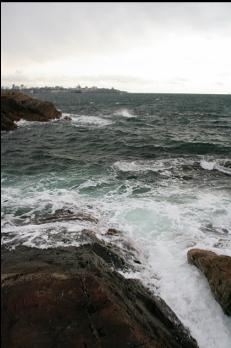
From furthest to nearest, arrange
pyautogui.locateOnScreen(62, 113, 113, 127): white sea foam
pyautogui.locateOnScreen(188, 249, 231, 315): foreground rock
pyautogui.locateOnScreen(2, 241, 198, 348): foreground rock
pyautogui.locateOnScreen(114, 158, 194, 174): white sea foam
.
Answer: pyautogui.locateOnScreen(62, 113, 113, 127): white sea foam
pyautogui.locateOnScreen(114, 158, 194, 174): white sea foam
pyautogui.locateOnScreen(188, 249, 231, 315): foreground rock
pyautogui.locateOnScreen(2, 241, 198, 348): foreground rock

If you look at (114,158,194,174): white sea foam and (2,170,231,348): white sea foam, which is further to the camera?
(114,158,194,174): white sea foam

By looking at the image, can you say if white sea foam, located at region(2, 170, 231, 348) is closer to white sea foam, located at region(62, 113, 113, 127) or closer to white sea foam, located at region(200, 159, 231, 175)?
white sea foam, located at region(200, 159, 231, 175)

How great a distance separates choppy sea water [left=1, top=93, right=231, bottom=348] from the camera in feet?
21.8

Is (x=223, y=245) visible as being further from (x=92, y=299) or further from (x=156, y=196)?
(x=92, y=299)

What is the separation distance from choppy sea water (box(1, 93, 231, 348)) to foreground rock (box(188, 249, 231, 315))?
0.23 meters

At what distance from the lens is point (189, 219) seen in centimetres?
1104

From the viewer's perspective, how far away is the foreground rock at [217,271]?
21.3ft

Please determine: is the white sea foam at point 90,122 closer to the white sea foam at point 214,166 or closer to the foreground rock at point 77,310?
the white sea foam at point 214,166

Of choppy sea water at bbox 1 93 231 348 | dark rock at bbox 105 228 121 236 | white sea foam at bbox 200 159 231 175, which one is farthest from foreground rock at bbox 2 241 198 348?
white sea foam at bbox 200 159 231 175

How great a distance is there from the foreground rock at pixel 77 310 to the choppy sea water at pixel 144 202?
25.7 inches

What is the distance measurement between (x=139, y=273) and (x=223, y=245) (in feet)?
10.2

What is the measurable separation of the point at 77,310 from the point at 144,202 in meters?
8.40

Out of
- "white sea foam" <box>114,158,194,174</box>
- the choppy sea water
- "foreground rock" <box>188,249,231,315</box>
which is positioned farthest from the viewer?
"white sea foam" <box>114,158,194,174</box>

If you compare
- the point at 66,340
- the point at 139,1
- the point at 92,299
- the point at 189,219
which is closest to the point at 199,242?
the point at 189,219
